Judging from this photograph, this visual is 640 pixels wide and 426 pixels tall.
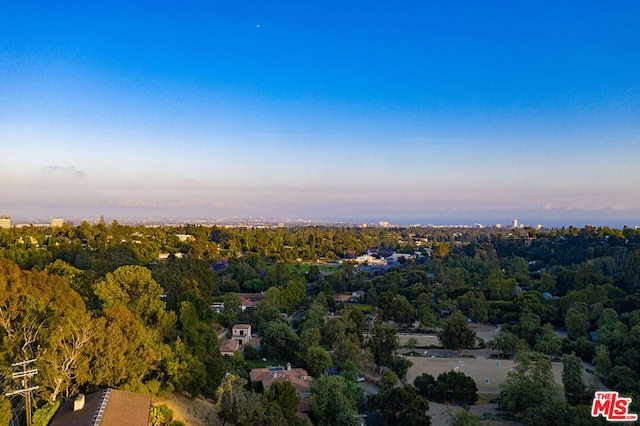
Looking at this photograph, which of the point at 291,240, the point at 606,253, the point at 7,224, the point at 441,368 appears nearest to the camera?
the point at 441,368

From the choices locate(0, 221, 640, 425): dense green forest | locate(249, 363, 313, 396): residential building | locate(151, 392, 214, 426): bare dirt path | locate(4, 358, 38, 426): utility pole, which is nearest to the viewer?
locate(4, 358, 38, 426): utility pole

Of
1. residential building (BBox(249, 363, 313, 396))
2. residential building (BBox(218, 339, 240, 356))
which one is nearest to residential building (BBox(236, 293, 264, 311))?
residential building (BBox(218, 339, 240, 356))

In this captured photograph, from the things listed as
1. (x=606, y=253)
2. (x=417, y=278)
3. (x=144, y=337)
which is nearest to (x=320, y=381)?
(x=144, y=337)

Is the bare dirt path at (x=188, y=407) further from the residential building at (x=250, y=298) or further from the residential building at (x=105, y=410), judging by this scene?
the residential building at (x=250, y=298)

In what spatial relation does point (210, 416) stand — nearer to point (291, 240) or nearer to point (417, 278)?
point (417, 278)

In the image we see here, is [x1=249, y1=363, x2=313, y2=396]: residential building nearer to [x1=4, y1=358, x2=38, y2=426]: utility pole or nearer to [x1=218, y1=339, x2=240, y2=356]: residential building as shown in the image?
[x1=218, y1=339, x2=240, y2=356]: residential building

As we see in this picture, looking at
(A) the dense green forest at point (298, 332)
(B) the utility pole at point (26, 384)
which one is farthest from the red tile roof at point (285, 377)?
(B) the utility pole at point (26, 384)
